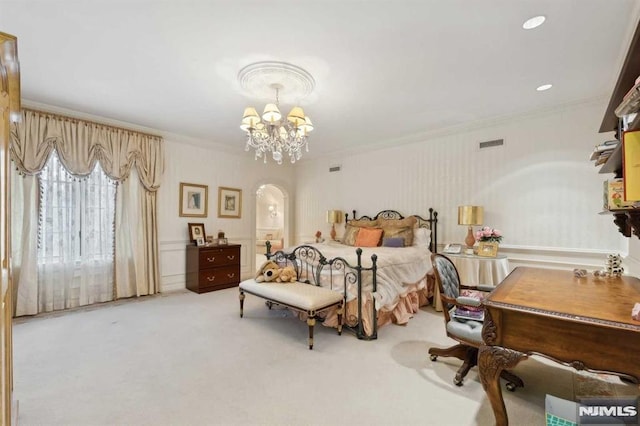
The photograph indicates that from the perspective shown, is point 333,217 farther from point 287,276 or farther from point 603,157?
point 603,157

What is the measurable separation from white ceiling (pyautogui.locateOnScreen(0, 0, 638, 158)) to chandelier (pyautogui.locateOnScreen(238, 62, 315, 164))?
11cm

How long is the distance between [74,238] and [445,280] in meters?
5.02

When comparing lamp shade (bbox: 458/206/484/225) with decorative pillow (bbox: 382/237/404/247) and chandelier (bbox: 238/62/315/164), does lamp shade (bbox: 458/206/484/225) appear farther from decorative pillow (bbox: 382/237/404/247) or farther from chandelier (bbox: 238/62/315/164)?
chandelier (bbox: 238/62/315/164)

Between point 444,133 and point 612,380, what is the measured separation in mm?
3721

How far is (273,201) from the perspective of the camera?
485 inches

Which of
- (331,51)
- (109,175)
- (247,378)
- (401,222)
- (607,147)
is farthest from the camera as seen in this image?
(401,222)

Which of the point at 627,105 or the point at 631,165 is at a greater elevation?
the point at 627,105

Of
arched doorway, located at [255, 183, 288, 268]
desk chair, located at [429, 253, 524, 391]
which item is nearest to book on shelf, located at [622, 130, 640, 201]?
desk chair, located at [429, 253, 524, 391]

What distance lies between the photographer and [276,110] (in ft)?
9.91

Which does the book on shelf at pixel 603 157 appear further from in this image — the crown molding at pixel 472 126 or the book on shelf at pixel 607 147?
the crown molding at pixel 472 126

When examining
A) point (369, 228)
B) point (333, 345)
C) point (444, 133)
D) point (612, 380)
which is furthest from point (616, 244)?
point (333, 345)

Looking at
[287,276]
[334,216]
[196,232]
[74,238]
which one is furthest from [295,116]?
[74,238]

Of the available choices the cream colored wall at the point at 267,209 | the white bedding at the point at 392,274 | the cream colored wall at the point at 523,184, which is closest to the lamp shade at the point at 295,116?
the white bedding at the point at 392,274

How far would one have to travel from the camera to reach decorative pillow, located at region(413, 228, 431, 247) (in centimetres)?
470
